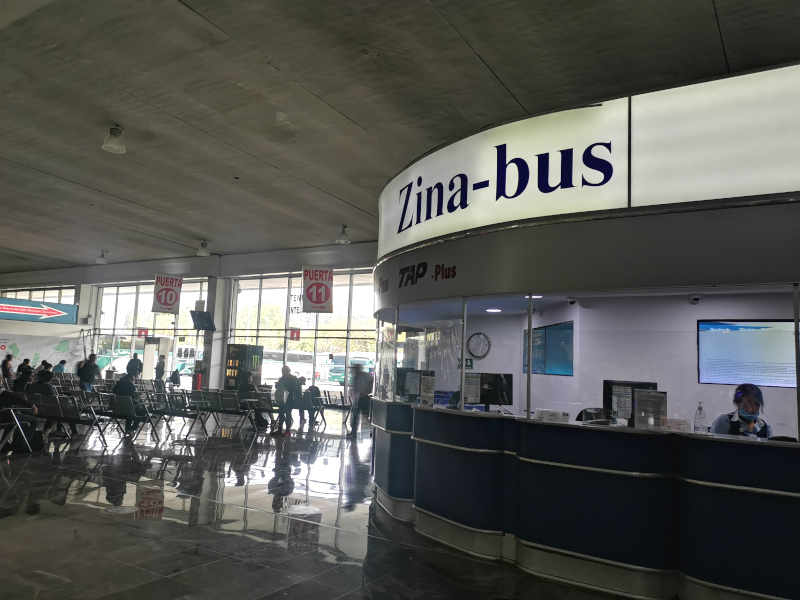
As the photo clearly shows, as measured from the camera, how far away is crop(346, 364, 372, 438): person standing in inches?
487

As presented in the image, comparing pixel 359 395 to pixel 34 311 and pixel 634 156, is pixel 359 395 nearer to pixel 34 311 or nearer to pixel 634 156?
pixel 634 156

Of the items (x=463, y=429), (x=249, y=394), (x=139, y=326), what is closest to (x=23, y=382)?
(x=249, y=394)

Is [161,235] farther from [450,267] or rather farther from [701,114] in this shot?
[701,114]

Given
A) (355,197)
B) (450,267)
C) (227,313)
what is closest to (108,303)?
(227,313)

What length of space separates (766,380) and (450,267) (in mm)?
2742

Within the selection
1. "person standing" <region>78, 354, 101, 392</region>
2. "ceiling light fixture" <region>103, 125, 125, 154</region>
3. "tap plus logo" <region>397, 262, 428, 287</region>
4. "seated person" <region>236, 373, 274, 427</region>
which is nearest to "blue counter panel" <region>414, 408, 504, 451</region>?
Answer: "tap plus logo" <region>397, 262, 428, 287</region>

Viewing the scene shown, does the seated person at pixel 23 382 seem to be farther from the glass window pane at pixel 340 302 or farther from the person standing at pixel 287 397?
the glass window pane at pixel 340 302

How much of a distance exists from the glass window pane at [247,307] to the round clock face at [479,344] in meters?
14.8

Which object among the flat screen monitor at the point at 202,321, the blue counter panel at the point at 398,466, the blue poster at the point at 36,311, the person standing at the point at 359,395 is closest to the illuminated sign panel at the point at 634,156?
the blue counter panel at the point at 398,466

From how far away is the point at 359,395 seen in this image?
12.5 m

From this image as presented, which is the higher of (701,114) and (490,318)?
(701,114)

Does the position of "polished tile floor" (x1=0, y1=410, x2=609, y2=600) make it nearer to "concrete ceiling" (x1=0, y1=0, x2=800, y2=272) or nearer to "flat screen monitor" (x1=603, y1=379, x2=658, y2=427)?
"flat screen monitor" (x1=603, y1=379, x2=658, y2=427)

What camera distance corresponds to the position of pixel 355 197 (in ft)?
39.3

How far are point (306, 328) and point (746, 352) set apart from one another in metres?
15.4
